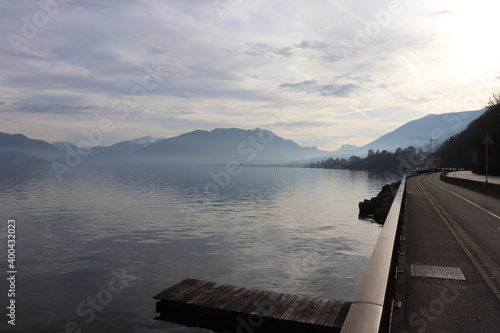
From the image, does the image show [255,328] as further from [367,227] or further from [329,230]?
[367,227]

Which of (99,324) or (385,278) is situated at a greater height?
(385,278)

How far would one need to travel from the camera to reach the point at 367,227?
103 ft

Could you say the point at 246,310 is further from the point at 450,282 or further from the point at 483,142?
the point at 483,142

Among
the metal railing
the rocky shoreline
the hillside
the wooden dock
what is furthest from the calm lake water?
the hillside

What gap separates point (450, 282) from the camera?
6918 mm

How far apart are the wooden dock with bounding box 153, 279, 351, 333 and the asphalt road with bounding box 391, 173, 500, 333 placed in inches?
90.1

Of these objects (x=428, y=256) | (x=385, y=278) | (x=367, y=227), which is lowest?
(x=367, y=227)

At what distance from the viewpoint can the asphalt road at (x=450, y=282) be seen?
5180mm

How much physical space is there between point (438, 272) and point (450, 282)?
67 centimetres

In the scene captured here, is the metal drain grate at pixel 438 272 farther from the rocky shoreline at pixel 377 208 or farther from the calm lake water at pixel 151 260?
the rocky shoreline at pixel 377 208

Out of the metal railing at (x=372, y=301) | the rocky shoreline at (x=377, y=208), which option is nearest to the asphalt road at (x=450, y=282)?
the metal railing at (x=372, y=301)

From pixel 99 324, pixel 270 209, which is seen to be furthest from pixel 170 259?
pixel 270 209

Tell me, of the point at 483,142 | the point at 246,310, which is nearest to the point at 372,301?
the point at 246,310

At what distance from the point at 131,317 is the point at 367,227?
22.6m
